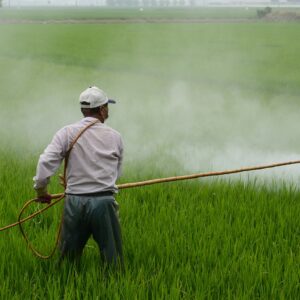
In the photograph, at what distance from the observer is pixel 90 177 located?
9.73 ft

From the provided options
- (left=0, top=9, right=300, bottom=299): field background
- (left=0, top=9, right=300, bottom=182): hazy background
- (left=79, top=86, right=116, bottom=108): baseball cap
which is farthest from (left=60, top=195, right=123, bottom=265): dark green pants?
(left=0, top=9, right=300, bottom=182): hazy background

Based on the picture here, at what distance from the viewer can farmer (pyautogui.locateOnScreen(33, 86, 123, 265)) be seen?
2963 millimetres

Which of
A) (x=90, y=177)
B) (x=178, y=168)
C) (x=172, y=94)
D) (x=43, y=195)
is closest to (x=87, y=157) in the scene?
(x=90, y=177)

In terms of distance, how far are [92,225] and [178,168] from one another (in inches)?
107

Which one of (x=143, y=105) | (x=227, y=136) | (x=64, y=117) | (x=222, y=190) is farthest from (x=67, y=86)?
(x=222, y=190)

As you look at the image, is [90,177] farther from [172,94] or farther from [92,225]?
[172,94]

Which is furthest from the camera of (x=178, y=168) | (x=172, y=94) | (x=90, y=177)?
(x=172, y=94)

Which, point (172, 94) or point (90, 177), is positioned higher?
point (172, 94)

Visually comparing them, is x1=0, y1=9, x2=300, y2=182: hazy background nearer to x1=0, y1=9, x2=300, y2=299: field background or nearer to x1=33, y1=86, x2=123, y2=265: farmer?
x1=0, y1=9, x2=300, y2=299: field background

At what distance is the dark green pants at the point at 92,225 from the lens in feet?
9.75

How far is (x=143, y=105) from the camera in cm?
978

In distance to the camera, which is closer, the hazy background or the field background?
the field background

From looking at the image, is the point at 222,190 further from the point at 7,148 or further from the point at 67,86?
the point at 67,86

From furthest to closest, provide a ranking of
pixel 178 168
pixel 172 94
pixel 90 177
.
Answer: pixel 172 94 < pixel 178 168 < pixel 90 177
